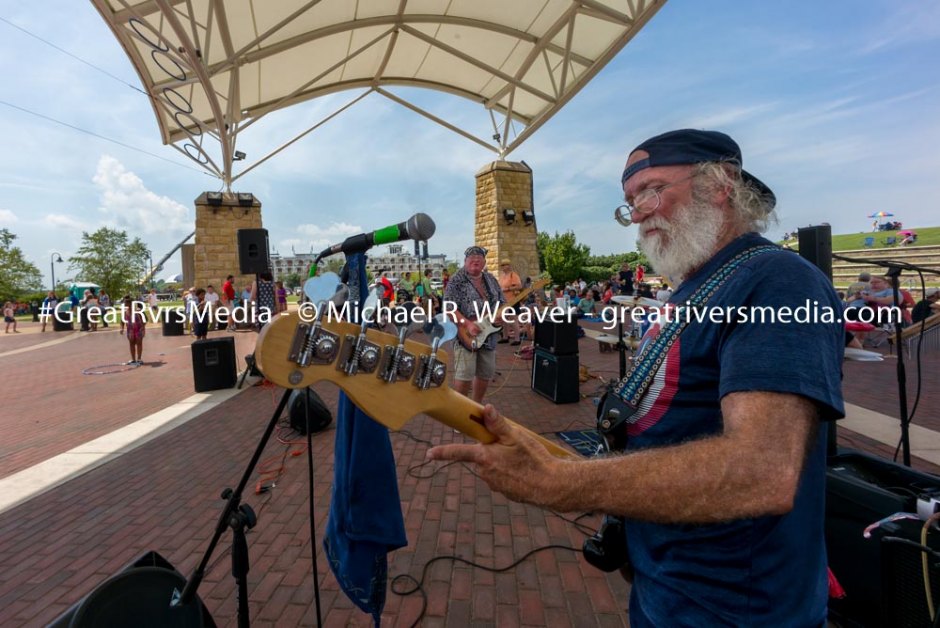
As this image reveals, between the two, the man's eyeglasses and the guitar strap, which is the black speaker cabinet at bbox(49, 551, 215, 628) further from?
the guitar strap

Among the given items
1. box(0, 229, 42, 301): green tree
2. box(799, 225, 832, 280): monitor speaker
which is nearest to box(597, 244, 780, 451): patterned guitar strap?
box(799, 225, 832, 280): monitor speaker

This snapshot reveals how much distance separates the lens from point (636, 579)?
119 cm

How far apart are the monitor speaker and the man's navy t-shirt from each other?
2160mm

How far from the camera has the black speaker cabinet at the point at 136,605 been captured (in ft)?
4.73

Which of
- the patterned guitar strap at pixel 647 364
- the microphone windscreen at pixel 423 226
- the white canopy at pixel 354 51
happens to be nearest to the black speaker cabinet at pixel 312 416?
the microphone windscreen at pixel 423 226

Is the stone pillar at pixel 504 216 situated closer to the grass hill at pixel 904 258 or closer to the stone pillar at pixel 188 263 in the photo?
the grass hill at pixel 904 258

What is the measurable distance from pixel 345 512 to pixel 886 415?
253 inches

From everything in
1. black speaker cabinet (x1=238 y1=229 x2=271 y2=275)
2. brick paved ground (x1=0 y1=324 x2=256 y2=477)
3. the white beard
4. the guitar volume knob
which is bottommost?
brick paved ground (x1=0 y1=324 x2=256 y2=477)

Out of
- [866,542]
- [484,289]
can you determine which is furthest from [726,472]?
[484,289]

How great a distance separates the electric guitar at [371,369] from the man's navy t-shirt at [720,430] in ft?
1.05

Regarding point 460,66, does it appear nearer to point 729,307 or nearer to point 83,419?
point 83,419

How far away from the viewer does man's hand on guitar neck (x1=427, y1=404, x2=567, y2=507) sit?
0.88m

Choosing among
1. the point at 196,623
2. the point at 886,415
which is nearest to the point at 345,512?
the point at 196,623

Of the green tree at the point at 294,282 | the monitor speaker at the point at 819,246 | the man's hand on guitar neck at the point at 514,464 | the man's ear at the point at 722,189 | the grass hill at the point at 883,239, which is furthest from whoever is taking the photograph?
the green tree at the point at 294,282
